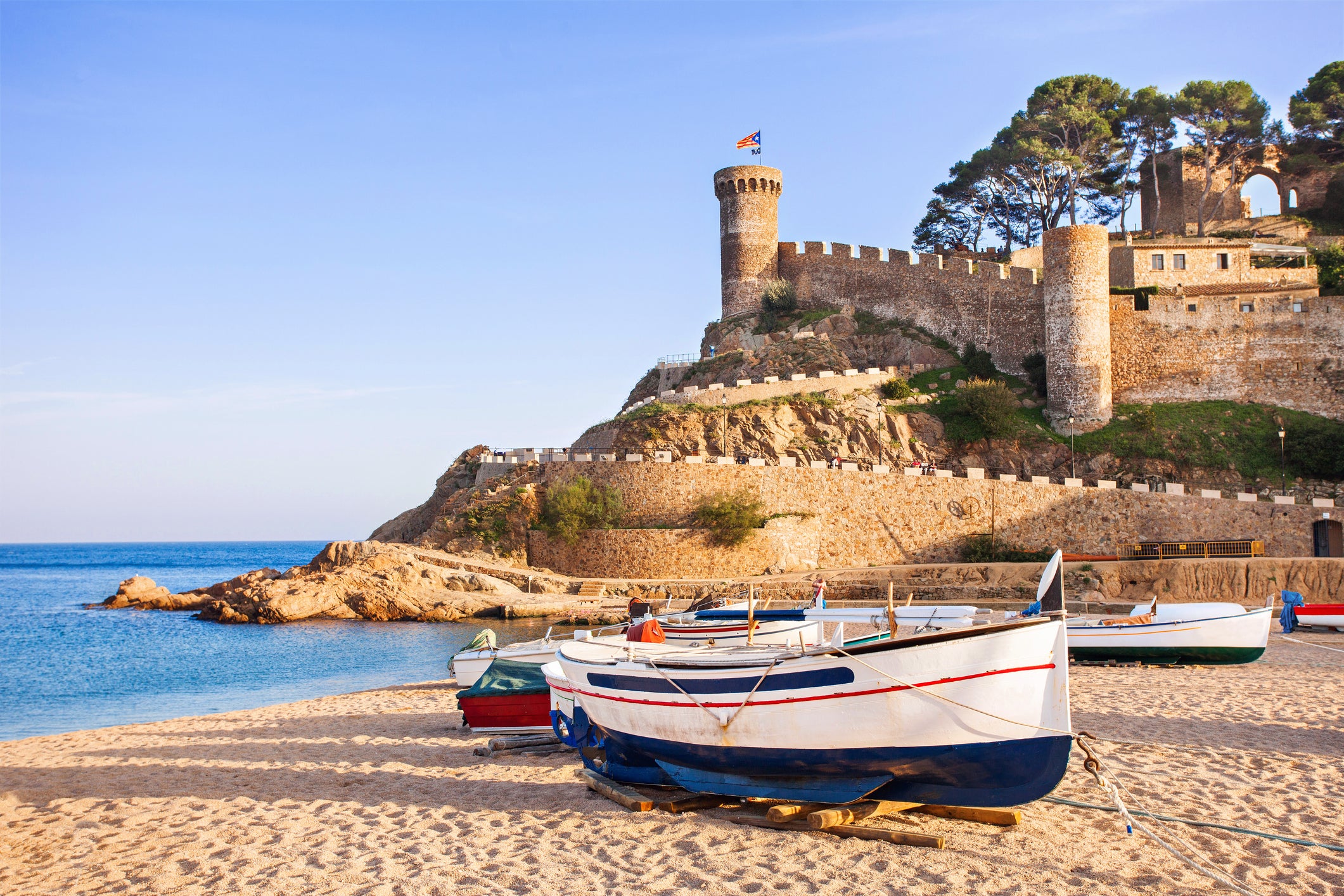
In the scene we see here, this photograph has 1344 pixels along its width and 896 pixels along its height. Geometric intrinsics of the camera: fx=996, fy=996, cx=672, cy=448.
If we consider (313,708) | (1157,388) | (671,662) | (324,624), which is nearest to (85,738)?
(313,708)

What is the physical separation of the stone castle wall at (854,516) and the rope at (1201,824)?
22.6 metres

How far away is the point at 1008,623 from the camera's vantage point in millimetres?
6668

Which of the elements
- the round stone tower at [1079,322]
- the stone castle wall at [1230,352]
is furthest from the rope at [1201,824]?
the stone castle wall at [1230,352]

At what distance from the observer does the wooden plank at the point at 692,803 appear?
25.9 feet

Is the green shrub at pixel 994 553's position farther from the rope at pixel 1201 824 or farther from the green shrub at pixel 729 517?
the rope at pixel 1201 824

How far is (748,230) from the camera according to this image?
4628cm

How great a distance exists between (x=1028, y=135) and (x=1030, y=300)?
364 inches

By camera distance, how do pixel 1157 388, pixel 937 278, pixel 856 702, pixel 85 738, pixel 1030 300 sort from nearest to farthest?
pixel 856 702 < pixel 85 738 < pixel 1157 388 < pixel 1030 300 < pixel 937 278

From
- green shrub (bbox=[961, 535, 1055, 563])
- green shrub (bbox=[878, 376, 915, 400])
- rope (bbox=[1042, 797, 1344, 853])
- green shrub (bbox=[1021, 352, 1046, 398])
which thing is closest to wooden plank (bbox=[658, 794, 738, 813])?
rope (bbox=[1042, 797, 1344, 853])

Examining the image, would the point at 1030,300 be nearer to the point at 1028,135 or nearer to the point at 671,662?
the point at 1028,135

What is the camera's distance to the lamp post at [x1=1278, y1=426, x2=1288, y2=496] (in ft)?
106

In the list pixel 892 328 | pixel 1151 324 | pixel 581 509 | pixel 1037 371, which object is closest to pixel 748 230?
pixel 892 328

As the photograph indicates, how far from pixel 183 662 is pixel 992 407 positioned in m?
26.2

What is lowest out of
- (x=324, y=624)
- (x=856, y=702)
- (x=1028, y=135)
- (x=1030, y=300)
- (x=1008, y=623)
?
(x=324, y=624)
